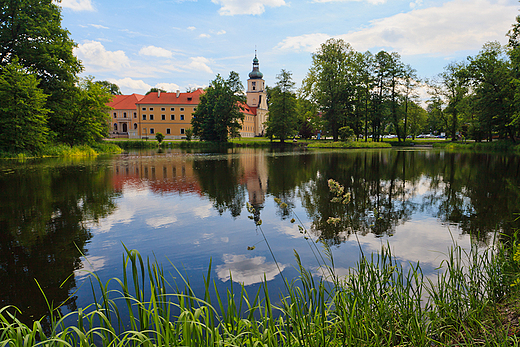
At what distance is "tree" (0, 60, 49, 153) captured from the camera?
23797 mm

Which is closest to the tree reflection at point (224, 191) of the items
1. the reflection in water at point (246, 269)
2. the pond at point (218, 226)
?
the pond at point (218, 226)

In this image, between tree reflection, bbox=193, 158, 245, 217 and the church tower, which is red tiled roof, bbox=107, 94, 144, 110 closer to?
the church tower

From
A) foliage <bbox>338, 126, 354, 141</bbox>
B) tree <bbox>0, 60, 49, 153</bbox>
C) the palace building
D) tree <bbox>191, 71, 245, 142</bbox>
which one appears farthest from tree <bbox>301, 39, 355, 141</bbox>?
tree <bbox>0, 60, 49, 153</bbox>

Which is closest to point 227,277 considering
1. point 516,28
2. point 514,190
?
point 514,190

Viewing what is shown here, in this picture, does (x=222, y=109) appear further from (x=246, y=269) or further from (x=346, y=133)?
(x=246, y=269)

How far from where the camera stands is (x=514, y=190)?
1098cm

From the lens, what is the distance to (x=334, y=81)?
170 feet

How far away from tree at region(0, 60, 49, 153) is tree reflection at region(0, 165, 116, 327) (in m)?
13.7

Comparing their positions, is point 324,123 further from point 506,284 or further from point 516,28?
point 506,284

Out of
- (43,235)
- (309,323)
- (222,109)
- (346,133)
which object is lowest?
(43,235)

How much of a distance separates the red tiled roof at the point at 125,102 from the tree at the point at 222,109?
31534mm

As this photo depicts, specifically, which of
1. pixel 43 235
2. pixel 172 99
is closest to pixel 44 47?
pixel 43 235

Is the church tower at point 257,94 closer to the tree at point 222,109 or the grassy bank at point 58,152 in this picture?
the tree at point 222,109

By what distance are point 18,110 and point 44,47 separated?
7.67 metres
